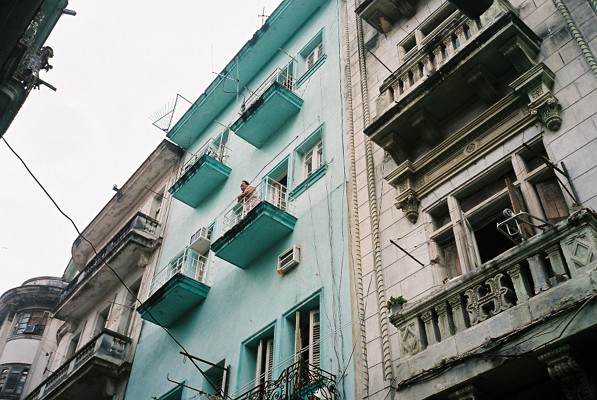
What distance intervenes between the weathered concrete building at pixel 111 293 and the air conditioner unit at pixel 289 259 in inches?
207

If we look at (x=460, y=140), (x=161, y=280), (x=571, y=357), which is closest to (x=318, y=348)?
(x=460, y=140)

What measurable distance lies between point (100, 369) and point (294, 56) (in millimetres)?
11561

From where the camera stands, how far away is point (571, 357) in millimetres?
6543

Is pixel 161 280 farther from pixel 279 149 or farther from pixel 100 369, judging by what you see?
pixel 279 149

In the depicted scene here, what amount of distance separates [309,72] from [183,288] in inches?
287

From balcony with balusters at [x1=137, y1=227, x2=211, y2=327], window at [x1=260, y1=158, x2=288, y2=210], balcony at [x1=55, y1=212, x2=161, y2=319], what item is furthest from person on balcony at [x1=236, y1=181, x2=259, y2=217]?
balcony at [x1=55, y1=212, x2=161, y2=319]

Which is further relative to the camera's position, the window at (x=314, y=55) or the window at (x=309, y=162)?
the window at (x=314, y=55)

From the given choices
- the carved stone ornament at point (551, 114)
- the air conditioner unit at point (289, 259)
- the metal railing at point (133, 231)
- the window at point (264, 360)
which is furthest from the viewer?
the metal railing at point (133, 231)

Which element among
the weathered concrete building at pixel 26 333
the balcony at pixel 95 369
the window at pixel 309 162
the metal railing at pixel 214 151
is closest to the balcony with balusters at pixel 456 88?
the window at pixel 309 162

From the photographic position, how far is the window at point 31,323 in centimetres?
3105

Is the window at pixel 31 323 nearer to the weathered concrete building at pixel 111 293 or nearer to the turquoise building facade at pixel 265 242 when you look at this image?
the weathered concrete building at pixel 111 293

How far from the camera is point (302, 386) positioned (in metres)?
10.1

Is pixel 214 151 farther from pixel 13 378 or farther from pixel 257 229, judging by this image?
pixel 13 378

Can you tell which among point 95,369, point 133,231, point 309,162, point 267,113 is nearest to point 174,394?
point 95,369
